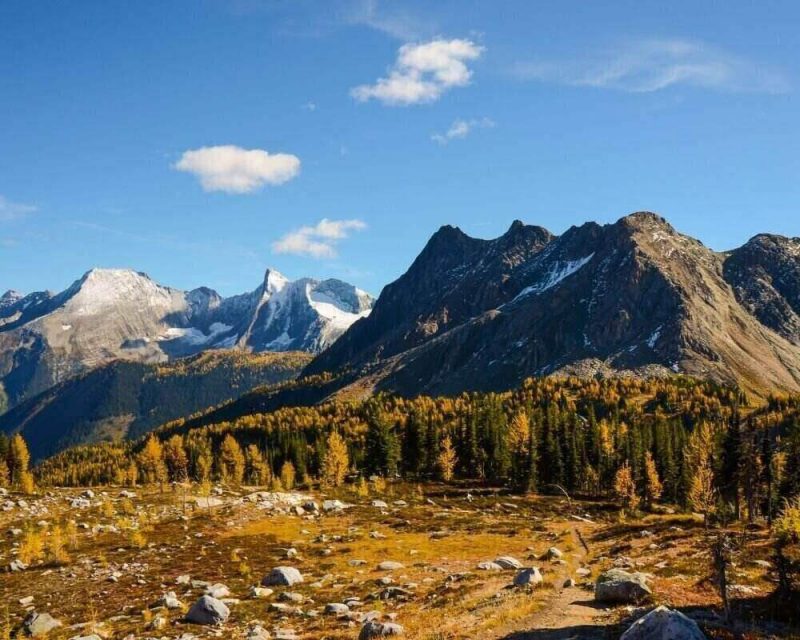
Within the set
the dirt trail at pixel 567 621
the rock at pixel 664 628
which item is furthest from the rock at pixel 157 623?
the rock at pixel 664 628

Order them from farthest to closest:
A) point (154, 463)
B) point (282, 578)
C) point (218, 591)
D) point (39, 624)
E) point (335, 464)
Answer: point (154, 463), point (335, 464), point (282, 578), point (218, 591), point (39, 624)

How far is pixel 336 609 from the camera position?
109 ft

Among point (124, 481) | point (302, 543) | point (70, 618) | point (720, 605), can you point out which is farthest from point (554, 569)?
point (124, 481)

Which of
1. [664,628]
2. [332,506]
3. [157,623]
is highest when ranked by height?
[664,628]

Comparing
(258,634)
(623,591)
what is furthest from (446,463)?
(258,634)

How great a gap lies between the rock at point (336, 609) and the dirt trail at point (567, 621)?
1016cm

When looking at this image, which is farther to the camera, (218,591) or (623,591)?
(218,591)

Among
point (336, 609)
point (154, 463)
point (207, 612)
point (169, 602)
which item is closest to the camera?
point (207, 612)

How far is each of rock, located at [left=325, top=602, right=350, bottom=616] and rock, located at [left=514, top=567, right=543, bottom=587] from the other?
11409mm

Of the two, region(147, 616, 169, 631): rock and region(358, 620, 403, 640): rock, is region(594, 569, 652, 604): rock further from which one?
region(147, 616, 169, 631): rock

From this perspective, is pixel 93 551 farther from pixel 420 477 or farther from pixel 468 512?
pixel 420 477

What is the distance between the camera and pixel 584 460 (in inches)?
5064

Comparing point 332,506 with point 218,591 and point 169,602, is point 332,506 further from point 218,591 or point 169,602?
point 169,602

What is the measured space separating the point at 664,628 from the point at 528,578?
55.8ft
